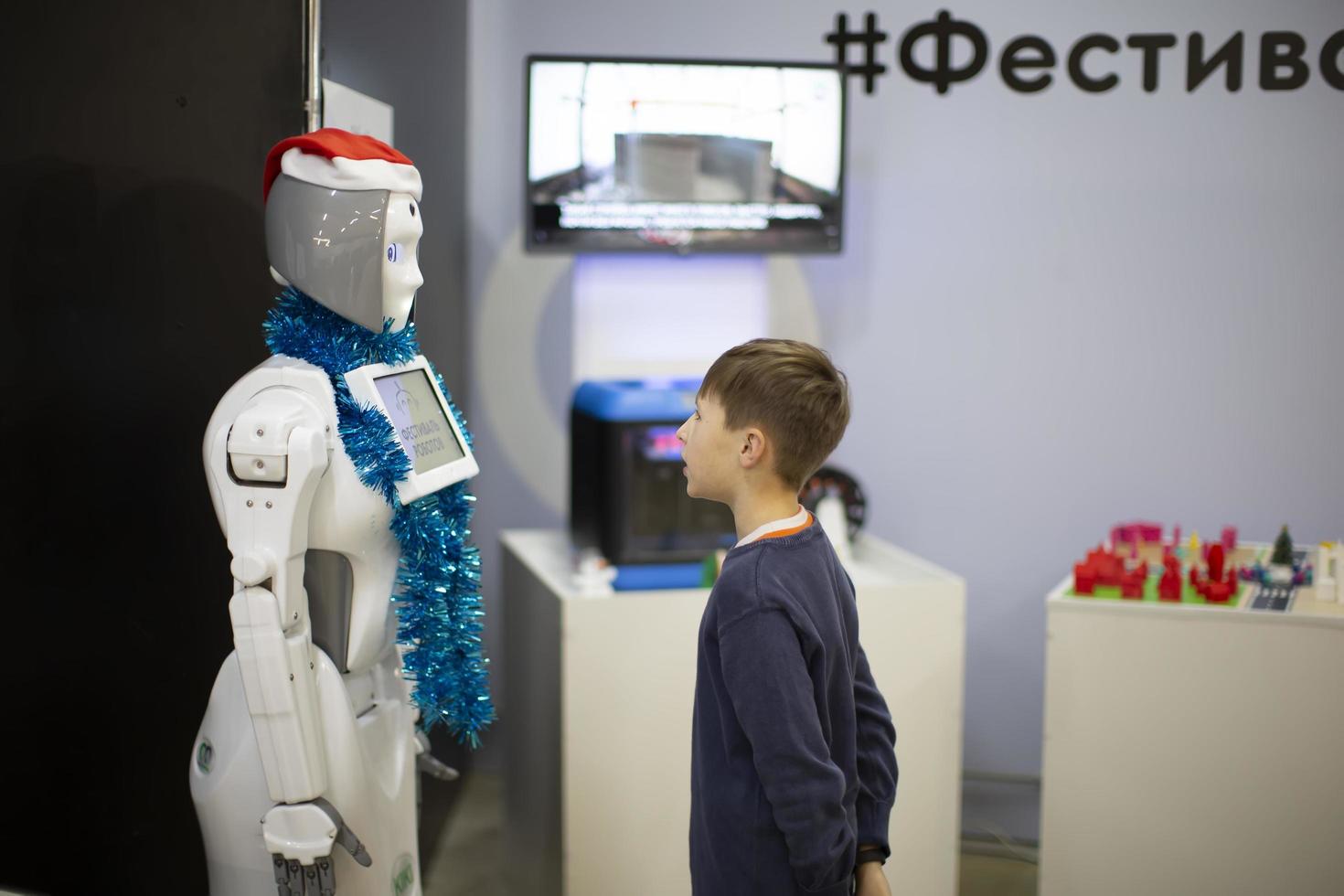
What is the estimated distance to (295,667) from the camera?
184 centimetres

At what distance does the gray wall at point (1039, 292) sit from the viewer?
364 cm

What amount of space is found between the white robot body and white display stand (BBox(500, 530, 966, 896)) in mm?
615

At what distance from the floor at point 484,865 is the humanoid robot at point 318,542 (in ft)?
4.06

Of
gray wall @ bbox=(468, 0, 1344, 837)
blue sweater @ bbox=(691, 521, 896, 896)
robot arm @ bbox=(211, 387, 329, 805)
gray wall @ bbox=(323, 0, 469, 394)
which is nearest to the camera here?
blue sweater @ bbox=(691, 521, 896, 896)

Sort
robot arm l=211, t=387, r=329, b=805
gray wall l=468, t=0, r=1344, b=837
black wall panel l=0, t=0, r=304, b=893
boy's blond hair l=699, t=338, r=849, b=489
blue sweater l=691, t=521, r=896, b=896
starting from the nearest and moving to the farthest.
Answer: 1. blue sweater l=691, t=521, r=896, b=896
2. boy's blond hair l=699, t=338, r=849, b=489
3. robot arm l=211, t=387, r=329, b=805
4. black wall panel l=0, t=0, r=304, b=893
5. gray wall l=468, t=0, r=1344, b=837

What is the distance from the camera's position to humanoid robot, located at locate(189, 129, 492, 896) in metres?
1.81

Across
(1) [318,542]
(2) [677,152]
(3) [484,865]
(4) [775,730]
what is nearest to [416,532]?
(1) [318,542]

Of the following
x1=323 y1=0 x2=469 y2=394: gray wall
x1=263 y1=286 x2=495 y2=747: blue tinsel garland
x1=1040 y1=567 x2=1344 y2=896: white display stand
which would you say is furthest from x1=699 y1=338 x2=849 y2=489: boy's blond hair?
x1=1040 y1=567 x2=1344 y2=896: white display stand

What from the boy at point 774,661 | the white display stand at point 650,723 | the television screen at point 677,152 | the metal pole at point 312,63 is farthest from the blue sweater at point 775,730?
the television screen at point 677,152

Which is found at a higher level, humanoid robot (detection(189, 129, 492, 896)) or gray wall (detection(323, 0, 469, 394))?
gray wall (detection(323, 0, 469, 394))

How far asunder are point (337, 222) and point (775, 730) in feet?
3.30

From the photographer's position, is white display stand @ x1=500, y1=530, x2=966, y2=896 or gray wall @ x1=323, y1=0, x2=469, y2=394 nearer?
gray wall @ x1=323, y1=0, x2=469, y2=394

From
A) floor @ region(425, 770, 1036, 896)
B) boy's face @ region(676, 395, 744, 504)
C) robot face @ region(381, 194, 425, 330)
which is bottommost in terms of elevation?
floor @ region(425, 770, 1036, 896)

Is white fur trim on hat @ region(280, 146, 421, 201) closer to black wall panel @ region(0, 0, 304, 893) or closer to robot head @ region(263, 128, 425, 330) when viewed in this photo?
robot head @ region(263, 128, 425, 330)
